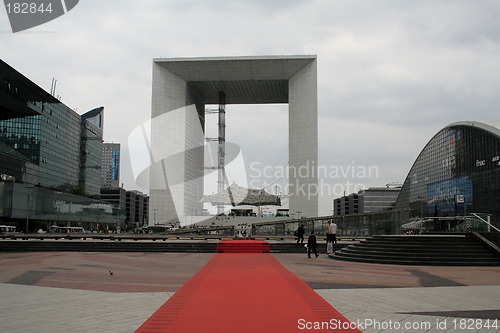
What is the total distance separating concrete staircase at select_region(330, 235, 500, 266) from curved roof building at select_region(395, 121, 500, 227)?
2414 inches

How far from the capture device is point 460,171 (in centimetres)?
9906

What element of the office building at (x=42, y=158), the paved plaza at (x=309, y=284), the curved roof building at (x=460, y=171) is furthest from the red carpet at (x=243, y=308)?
the curved roof building at (x=460, y=171)

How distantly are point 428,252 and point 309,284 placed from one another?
968 centimetres

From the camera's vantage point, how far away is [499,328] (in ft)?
22.4

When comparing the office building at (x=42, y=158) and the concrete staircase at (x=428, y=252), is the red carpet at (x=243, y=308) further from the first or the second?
the office building at (x=42, y=158)

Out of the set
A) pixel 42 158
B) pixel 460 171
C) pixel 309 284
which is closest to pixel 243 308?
pixel 309 284

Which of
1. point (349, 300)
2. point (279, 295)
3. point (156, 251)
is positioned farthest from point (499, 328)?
point (156, 251)

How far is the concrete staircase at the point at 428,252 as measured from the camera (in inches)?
744

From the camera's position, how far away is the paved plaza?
7191 mm

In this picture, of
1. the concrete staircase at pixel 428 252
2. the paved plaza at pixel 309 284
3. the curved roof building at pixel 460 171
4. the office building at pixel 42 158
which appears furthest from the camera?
the curved roof building at pixel 460 171

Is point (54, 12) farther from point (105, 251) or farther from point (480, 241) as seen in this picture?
point (480, 241)

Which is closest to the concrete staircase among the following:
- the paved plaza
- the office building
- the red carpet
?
the paved plaza

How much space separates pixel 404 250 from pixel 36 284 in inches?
585

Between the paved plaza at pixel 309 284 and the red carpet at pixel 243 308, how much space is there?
353mm
